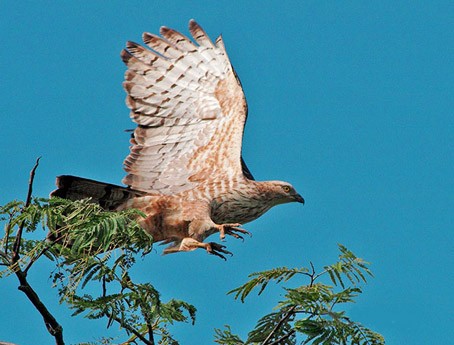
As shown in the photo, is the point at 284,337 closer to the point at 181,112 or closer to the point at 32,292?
the point at 32,292

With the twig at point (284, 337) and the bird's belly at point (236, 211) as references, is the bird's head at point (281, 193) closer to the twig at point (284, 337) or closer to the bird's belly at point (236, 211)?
the bird's belly at point (236, 211)

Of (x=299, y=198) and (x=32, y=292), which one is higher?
(x=299, y=198)

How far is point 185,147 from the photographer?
10.3 meters

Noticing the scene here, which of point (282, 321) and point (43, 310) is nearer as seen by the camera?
point (43, 310)

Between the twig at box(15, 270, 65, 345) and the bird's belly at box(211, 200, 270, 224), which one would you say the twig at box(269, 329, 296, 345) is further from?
the bird's belly at box(211, 200, 270, 224)

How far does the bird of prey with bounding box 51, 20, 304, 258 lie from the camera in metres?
9.62

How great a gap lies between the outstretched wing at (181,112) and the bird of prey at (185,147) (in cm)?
1

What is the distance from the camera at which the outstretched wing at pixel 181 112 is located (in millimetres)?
10125

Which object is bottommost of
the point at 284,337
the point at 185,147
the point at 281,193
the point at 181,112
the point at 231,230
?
the point at 284,337

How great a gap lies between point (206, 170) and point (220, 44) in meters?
1.39

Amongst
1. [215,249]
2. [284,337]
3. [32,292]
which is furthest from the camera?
[215,249]

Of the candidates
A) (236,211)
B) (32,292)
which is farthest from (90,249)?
(236,211)

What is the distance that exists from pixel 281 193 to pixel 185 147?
109 centimetres

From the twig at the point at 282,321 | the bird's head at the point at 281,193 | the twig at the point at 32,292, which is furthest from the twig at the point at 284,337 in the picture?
the bird's head at the point at 281,193
